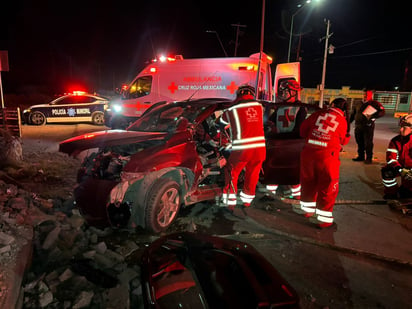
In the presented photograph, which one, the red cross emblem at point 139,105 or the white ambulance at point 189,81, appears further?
the red cross emblem at point 139,105

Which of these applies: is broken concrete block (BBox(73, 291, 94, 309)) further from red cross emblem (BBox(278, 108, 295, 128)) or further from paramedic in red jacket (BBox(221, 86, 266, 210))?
red cross emblem (BBox(278, 108, 295, 128))

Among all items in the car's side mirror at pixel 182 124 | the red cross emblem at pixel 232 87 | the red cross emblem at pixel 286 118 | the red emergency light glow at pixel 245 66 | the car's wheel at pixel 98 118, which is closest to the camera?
the car's side mirror at pixel 182 124

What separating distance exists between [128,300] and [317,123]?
3055mm

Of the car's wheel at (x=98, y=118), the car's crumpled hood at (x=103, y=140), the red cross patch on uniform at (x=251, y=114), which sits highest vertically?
the red cross patch on uniform at (x=251, y=114)

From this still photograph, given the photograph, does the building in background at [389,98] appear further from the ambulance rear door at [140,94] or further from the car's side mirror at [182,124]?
the car's side mirror at [182,124]

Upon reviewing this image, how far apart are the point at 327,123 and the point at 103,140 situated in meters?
2.85

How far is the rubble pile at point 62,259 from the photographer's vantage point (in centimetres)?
240

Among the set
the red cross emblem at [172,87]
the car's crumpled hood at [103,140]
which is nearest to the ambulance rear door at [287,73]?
the red cross emblem at [172,87]

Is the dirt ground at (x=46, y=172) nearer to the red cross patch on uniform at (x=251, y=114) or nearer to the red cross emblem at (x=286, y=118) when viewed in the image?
the red cross patch on uniform at (x=251, y=114)

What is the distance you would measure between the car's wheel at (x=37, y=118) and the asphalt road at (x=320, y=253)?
11.9 meters

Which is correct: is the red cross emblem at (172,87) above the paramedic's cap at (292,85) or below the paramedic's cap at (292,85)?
below

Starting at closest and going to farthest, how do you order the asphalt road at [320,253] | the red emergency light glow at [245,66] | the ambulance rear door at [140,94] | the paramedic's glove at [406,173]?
1. the asphalt road at [320,253]
2. the paramedic's glove at [406,173]
3. the red emergency light glow at [245,66]
4. the ambulance rear door at [140,94]

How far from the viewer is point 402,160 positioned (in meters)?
4.71

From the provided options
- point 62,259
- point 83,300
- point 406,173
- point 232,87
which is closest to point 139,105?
point 232,87
